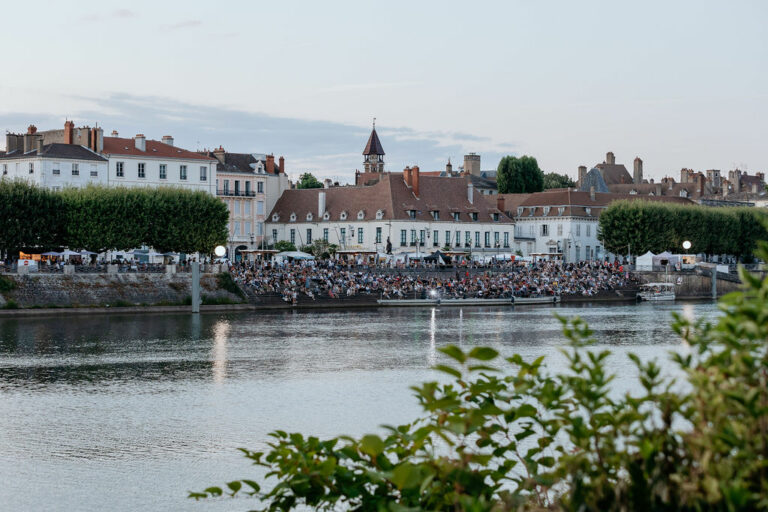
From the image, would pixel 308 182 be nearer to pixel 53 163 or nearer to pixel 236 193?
pixel 236 193

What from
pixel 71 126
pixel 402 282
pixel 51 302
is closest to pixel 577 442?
pixel 51 302

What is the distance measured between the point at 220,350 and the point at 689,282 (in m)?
57.9

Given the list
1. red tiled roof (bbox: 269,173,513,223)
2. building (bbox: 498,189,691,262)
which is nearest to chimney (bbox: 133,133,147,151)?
red tiled roof (bbox: 269,173,513,223)

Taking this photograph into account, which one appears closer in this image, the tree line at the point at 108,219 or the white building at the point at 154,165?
the tree line at the point at 108,219

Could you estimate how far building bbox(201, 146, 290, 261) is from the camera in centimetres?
9225

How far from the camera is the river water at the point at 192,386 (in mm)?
20203

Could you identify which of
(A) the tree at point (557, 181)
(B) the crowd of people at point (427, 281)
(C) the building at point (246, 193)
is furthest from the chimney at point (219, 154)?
(A) the tree at point (557, 181)

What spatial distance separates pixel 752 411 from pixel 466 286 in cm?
7149

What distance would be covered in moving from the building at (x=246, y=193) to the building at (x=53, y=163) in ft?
46.3

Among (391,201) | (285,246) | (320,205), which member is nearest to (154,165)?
(285,246)

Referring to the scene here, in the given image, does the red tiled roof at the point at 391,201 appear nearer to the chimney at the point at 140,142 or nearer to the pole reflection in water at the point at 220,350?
the chimney at the point at 140,142

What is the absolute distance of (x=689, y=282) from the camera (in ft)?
293

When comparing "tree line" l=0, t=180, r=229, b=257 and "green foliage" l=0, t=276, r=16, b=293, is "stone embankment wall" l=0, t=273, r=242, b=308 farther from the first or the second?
"tree line" l=0, t=180, r=229, b=257

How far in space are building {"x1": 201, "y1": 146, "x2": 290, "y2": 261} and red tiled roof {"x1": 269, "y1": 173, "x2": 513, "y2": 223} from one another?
176cm
